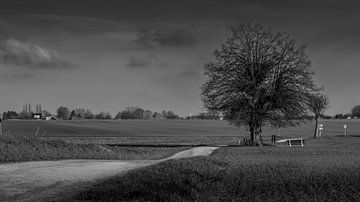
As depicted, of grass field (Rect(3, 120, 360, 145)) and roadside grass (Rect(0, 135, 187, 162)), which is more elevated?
roadside grass (Rect(0, 135, 187, 162))

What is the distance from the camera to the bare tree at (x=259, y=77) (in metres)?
48.0

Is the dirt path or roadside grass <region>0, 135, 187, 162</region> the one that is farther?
roadside grass <region>0, 135, 187, 162</region>

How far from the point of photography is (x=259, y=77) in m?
48.5

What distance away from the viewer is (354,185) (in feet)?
51.8

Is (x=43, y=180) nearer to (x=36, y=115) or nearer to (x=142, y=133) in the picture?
(x=142, y=133)

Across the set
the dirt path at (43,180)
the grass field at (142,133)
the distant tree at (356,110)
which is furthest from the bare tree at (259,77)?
the distant tree at (356,110)

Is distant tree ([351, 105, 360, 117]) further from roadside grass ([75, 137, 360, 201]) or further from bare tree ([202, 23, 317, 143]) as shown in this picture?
roadside grass ([75, 137, 360, 201])

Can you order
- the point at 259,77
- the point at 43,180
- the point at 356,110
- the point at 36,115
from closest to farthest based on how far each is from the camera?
the point at 43,180 → the point at 259,77 → the point at 356,110 → the point at 36,115

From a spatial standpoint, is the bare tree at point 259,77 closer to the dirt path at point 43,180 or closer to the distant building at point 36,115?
the dirt path at point 43,180

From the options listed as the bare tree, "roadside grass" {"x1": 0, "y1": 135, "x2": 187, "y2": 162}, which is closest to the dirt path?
"roadside grass" {"x1": 0, "y1": 135, "x2": 187, "y2": 162}

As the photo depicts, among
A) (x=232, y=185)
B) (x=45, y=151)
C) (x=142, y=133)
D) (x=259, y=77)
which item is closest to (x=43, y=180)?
(x=232, y=185)

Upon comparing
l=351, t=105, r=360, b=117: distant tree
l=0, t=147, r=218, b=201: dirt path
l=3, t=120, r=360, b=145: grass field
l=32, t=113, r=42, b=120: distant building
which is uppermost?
l=351, t=105, r=360, b=117: distant tree

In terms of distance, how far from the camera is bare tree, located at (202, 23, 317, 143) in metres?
48.0

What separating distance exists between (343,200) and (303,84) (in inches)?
1383
